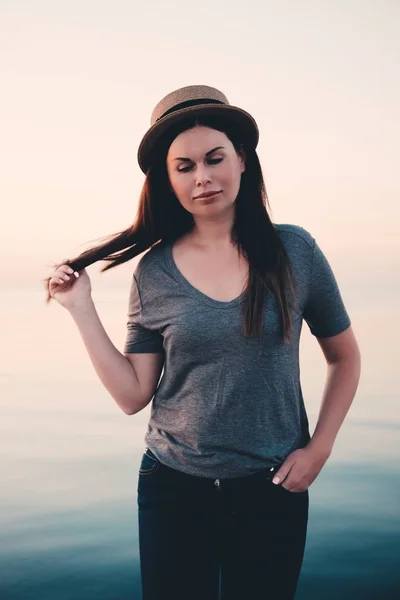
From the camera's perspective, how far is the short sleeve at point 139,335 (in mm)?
2320

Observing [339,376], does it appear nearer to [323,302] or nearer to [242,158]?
Result: [323,302]

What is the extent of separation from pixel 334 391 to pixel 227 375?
47 centimetres

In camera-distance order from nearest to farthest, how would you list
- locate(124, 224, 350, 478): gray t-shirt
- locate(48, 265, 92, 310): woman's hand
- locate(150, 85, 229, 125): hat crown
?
locate(124, 224, 350, 478): gray t-shirt → locate(150, 85, 229, 125): hat crown → locate(48, 265, 92, 310): woman's hand

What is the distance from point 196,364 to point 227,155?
62 centimetres

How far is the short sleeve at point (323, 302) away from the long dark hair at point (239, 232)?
0.10 metres

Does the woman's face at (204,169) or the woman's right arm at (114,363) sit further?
the woman's right arm at (114,363)

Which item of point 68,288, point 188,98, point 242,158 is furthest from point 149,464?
point 188,98

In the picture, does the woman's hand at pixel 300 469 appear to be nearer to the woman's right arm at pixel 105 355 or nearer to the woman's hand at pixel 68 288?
the woman's right arm at pixel 105 355

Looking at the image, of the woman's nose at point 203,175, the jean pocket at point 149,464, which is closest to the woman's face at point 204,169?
the woman's nose at point 203,175

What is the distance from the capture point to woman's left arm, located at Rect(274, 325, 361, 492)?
7.42 feet

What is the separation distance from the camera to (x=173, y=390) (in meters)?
2.24

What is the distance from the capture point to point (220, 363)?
2.11m

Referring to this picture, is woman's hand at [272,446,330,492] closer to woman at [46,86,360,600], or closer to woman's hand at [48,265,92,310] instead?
woman at [46,86,360,600]

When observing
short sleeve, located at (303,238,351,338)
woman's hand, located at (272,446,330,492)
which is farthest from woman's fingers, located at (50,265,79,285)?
woman's hand, located at (272,446,330,492)
